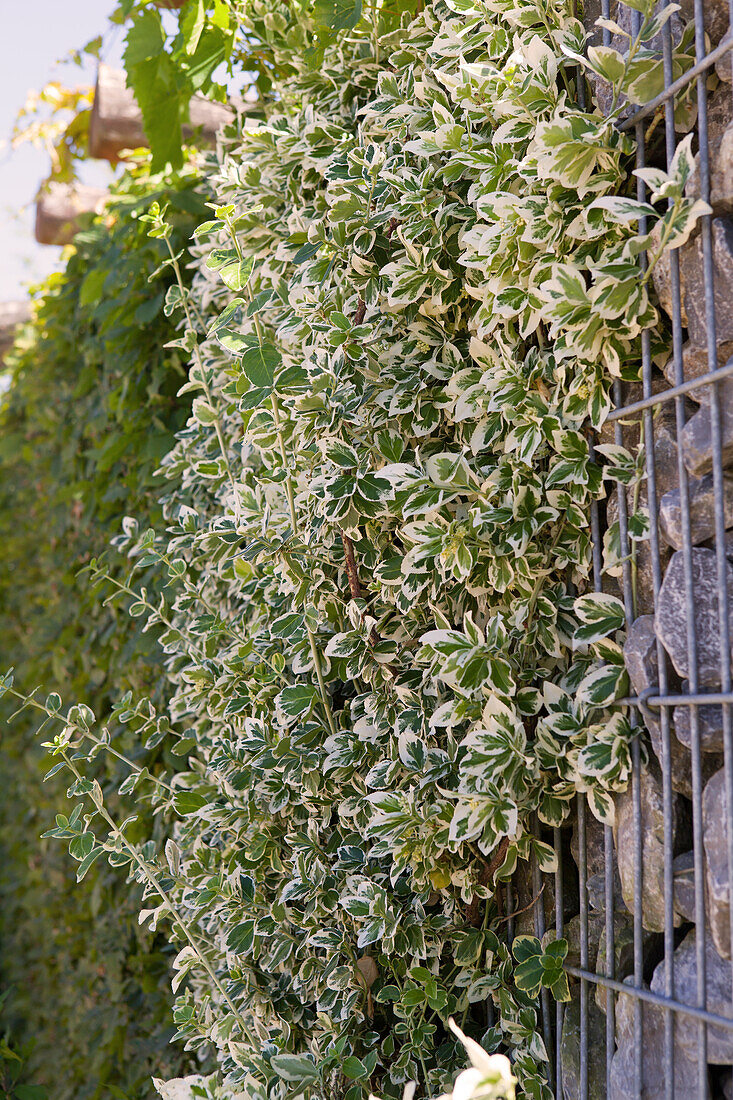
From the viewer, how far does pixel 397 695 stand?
4.12 feet

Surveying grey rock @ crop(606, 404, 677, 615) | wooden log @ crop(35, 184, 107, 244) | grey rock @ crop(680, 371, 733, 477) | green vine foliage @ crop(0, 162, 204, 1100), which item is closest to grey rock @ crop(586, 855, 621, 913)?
grey rock @ crop(606, 404, 677, 615)

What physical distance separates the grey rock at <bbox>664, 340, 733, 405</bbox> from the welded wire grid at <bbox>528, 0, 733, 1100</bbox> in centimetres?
1

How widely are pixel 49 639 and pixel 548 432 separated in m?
2.39

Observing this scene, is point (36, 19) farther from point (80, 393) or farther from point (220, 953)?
point (220, 953)

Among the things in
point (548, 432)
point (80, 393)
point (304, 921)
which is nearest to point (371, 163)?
point (548, 432)

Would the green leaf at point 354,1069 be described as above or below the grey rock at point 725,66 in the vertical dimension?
below

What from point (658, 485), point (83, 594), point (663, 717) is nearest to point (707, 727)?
point (663, 717)

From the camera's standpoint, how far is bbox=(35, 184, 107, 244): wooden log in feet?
11.9

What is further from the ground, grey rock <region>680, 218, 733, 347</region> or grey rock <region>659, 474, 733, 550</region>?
grey rock <region>680, 218, 733, 347</region>

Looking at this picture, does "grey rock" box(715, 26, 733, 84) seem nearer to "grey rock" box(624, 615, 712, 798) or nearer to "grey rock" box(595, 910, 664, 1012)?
"grey rock" box(624, 615, 712, 798)

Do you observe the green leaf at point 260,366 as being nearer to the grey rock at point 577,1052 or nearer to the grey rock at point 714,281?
Answer: the grey rock at point 714,281

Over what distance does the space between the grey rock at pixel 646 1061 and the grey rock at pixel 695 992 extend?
0.09ft

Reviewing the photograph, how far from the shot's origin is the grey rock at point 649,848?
95 cm

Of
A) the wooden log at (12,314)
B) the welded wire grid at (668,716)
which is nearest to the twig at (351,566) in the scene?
the welded wire grid at (668,716)
